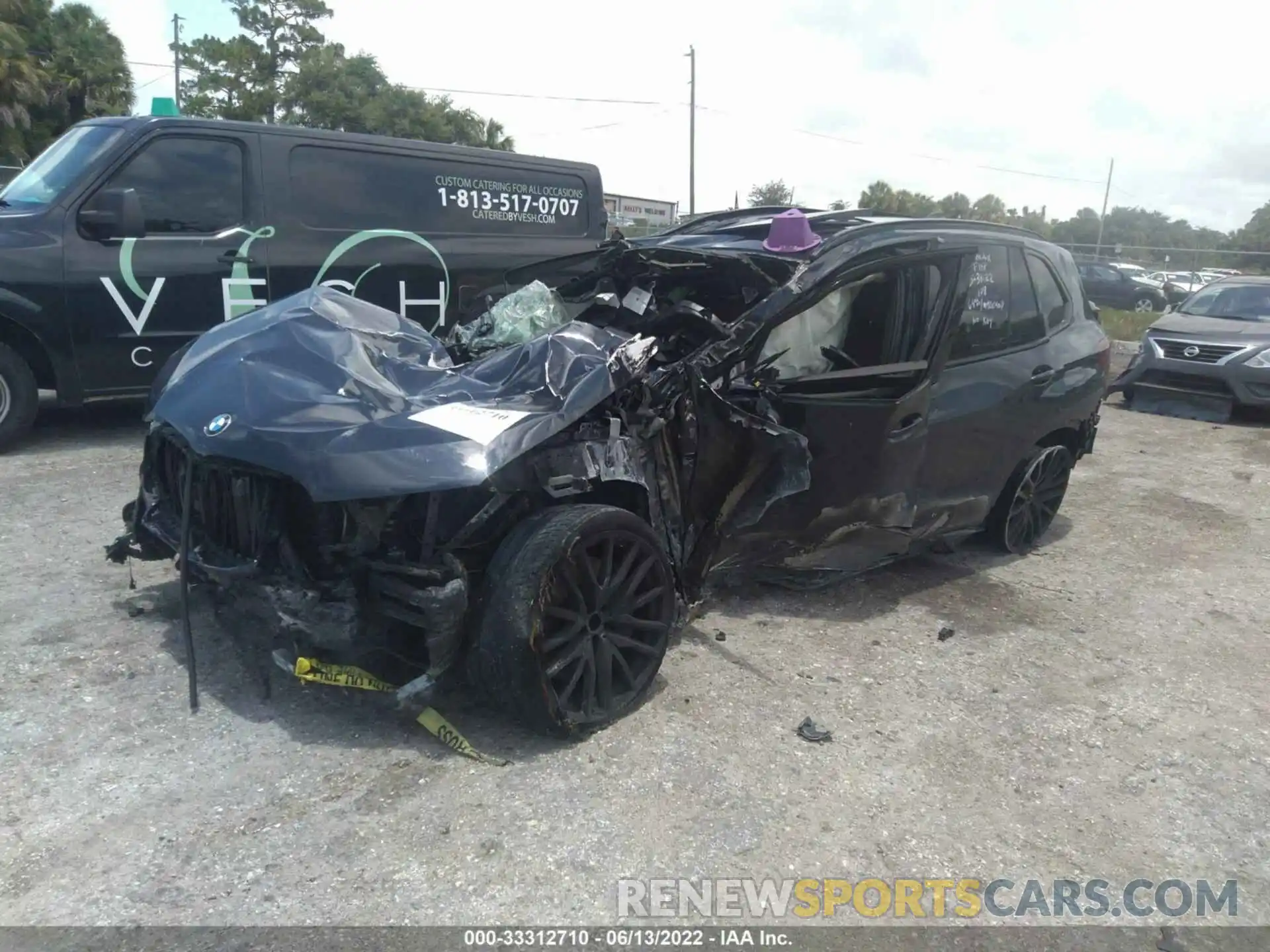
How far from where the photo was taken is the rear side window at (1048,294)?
538cm

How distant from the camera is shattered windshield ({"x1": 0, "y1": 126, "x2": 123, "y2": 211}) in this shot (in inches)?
255

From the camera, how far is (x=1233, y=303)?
11.5m

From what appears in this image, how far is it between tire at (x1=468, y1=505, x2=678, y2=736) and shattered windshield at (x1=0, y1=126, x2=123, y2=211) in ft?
16.7

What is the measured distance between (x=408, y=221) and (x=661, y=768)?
18.6ft

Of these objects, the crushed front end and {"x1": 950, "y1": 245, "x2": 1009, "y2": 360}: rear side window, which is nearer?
the crushed front end

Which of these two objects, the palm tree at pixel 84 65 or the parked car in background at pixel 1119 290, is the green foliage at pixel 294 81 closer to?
the palm tree at pixel 84 65

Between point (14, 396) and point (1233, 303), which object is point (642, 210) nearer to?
point (1233, 303)

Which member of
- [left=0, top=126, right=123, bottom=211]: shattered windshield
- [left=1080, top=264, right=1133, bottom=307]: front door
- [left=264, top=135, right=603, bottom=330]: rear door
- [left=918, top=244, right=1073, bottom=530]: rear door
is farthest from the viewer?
[left=1080, top=264, right=1133, bottom=307]: front door

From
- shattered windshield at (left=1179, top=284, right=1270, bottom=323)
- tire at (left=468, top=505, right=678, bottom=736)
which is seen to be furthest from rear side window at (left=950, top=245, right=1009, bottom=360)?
shattered windshield at (left=1179, top=284, right=1270, bottom=323)

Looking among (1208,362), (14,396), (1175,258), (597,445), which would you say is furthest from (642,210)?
(597,445)

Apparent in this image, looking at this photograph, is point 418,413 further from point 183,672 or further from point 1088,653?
point 1088,653

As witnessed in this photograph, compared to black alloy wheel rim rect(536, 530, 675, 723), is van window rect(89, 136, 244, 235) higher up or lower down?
higher up

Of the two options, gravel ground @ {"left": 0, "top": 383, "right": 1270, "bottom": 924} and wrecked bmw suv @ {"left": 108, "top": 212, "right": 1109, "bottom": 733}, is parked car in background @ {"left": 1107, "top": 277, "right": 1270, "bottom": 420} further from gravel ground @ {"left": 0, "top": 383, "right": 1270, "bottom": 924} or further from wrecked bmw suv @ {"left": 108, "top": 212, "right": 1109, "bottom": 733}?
gravel ground @ {"left": 0, "top": 383, "right": 1270, "bottom": 924}

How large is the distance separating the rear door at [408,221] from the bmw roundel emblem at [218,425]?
379 centimetres
